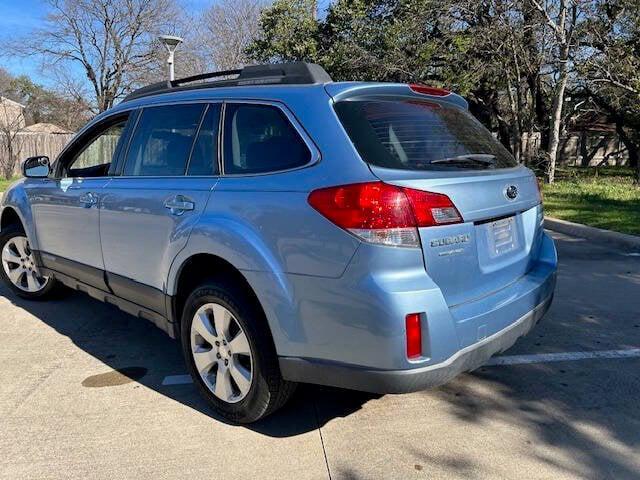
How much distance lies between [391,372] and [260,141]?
56.0 inches

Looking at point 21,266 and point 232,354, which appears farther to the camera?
point 21,266

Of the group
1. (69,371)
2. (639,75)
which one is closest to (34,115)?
(639,75)

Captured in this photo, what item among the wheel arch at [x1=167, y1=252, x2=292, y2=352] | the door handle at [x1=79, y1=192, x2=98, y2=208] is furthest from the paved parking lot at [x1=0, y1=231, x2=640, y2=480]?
the door handle at [x1=79, y1=192, x2=98, y2=208]

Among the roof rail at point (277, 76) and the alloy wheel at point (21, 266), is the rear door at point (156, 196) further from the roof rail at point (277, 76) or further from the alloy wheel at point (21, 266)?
the alloy wheel at point (21, 266)

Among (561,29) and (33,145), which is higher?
(561,29)

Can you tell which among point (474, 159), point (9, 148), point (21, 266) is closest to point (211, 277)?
point (474, 159)

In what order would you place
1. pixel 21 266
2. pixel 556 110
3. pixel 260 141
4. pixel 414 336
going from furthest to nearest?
pixel 556 110 < pixel 21 266 < pixel 260 141 < pixel 414 336

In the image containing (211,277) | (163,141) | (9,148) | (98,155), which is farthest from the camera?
(9,148)

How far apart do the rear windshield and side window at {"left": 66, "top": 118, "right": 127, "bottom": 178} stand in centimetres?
214

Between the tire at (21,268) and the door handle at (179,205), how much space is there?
2564mm

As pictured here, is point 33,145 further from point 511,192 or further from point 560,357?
point 511,192

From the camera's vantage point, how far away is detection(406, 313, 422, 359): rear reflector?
8.46ft

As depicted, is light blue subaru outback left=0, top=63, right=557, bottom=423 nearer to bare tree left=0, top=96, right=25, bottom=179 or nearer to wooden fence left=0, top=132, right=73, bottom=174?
wooden fence left=0, top=132, right=73, bottom=174

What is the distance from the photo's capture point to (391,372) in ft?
8.59
